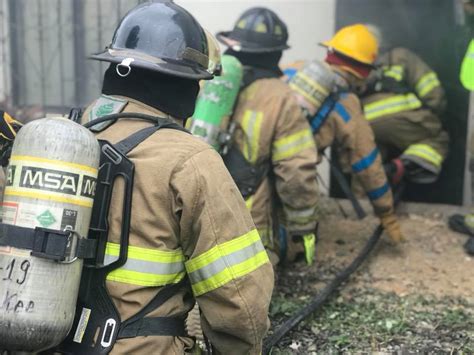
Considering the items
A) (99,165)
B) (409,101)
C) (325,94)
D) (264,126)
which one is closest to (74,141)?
(99,165)

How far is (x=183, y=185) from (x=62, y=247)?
364 millimetres

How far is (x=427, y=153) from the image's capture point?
247 inches

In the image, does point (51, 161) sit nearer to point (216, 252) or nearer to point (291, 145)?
point (216, 252)

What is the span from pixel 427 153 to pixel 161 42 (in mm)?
4514

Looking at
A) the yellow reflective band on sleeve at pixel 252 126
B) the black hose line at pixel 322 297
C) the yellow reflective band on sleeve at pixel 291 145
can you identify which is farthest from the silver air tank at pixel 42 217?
the yellow reflective band on sleeve at pixel 291 145

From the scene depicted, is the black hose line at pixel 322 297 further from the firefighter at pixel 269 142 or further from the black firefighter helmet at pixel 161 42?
the black firefighter helmet at pixel 161 42

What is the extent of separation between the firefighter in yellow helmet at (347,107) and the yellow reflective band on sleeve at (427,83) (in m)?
1.33

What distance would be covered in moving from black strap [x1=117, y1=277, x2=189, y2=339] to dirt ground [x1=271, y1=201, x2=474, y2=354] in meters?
1.54

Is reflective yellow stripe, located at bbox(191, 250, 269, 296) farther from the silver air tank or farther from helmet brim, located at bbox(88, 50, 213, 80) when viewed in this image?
helmet brim, located at bbox(88, 50, 213, 80)

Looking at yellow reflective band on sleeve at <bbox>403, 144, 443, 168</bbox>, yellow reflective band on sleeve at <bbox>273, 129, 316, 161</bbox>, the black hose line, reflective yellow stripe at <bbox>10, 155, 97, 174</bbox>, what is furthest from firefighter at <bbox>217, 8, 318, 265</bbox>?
reflective yellow stripe at <bbox>10, 155, 97, 174</bbox>

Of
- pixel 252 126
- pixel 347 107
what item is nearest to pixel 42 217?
pixel 252 126

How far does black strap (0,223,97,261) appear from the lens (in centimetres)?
185

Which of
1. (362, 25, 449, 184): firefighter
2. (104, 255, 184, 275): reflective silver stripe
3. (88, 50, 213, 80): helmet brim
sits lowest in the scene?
(362, 25, 449, 184): firefighter

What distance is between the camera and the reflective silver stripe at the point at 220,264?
203cm
